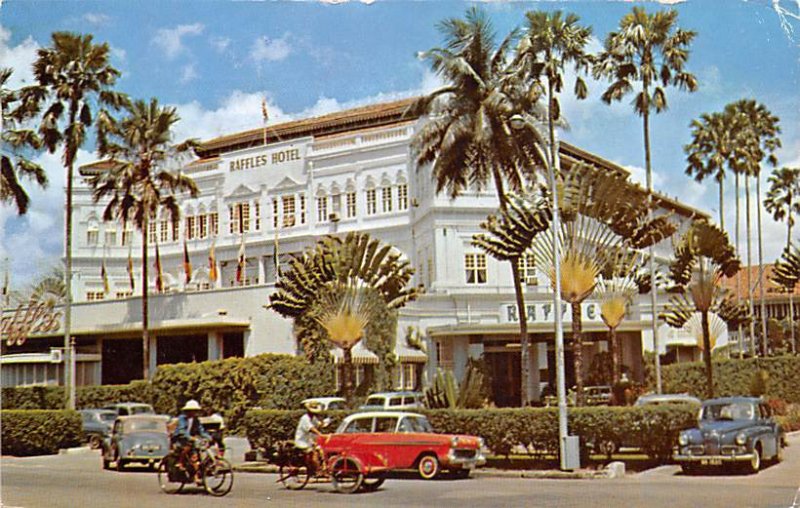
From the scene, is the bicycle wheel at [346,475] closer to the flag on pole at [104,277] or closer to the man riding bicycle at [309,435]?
the man riding bicycle at [309,435]

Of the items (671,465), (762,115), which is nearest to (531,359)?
(671,465)

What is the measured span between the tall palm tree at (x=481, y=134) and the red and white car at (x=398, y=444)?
126 inches

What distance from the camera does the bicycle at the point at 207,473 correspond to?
43.6 ft

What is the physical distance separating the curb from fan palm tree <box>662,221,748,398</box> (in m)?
2.34

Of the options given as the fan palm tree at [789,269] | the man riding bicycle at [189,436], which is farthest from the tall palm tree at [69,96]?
the fan palm tree at [789,269]

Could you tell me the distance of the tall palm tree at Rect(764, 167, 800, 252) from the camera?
1490 cm

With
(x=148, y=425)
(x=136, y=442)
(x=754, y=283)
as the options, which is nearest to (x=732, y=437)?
(x=754, y=283)

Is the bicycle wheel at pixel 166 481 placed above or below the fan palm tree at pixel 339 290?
below

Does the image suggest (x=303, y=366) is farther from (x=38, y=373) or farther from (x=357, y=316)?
(x=38, y=373)

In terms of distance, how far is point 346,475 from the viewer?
1346 centimetres

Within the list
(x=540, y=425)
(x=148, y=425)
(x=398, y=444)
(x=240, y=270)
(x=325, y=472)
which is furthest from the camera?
(x=540, y=425)

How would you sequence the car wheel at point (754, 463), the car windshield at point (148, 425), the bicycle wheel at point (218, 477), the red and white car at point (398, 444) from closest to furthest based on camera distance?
the bicycle wheel at point (218, 477) < the red and white car at point (398, 444) < the car wheel at point (754, 463) < the car windshield at point (148, 425)

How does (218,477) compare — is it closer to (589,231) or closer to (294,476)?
(294,476)

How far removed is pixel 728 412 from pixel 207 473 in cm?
757
